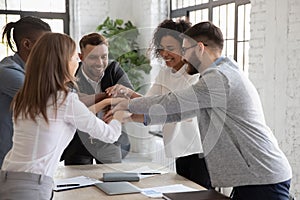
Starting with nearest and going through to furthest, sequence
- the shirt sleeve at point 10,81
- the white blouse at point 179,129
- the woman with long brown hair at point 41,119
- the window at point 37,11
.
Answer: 1. the woman with long brown hair at point 41,119
2. the shirt sleeve at point 10,81
3. the white blouse at point 179,129
4. the window at point 37,11

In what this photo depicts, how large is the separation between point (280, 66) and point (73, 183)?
189 centimetres

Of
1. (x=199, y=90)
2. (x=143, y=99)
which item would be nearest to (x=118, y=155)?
(x=143, y=99)

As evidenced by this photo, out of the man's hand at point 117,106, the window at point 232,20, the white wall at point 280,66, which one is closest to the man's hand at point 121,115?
the man's hand at point 117,106

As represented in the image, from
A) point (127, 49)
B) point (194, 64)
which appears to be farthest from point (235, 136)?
point (127, 49)

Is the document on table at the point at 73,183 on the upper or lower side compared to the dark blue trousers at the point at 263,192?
lower

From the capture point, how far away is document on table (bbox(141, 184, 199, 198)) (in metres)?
2.04

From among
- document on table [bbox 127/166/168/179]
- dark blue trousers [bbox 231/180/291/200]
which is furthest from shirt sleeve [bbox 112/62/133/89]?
dark blue trousers [bbox 231/180/291/200]

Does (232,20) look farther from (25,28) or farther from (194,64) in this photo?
(25,28)

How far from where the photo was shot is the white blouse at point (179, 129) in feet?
8.27

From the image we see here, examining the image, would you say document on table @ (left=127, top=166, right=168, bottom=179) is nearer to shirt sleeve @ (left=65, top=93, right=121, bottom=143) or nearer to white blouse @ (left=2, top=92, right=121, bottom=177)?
shirt sleeve @ (left=65, top=93, right=121, bottom=143)

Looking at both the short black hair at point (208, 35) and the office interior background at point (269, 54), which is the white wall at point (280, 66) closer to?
the office interior background at point (269, 54)

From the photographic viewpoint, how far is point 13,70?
203 cm

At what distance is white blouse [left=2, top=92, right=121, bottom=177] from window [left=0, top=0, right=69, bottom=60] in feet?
14.4

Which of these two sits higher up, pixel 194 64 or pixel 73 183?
pixel 194 64
